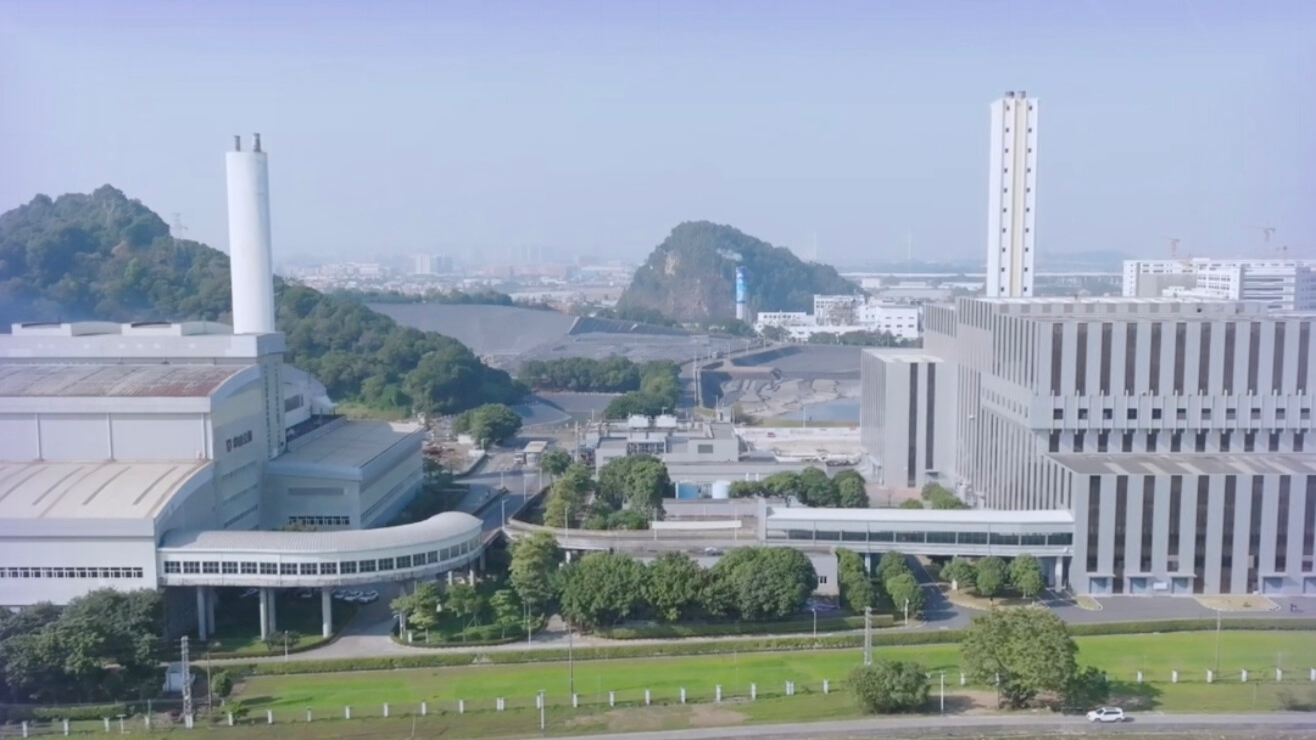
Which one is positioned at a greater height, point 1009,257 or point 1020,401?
point 1009,257

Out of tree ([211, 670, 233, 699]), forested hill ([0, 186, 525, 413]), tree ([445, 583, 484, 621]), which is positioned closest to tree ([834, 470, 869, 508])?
tree ([445, 583, 484, 621])

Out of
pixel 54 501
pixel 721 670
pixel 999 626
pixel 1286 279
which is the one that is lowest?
pixel 721 670

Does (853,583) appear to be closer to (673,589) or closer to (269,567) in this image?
(673,589)

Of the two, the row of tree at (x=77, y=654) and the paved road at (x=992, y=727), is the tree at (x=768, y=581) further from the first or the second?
the row of tree at (x=77, y=654)

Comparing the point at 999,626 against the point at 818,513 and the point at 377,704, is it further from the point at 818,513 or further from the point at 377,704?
the point at 377,704

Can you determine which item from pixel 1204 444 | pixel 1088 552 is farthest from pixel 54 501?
pixel 1204 444

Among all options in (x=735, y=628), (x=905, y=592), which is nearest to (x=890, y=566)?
(x=905, y=592)

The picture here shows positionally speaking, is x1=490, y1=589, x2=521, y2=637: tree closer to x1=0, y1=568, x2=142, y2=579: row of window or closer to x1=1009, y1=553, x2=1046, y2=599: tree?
x1=0, y1=568, x2=142, y2=579: row of window
